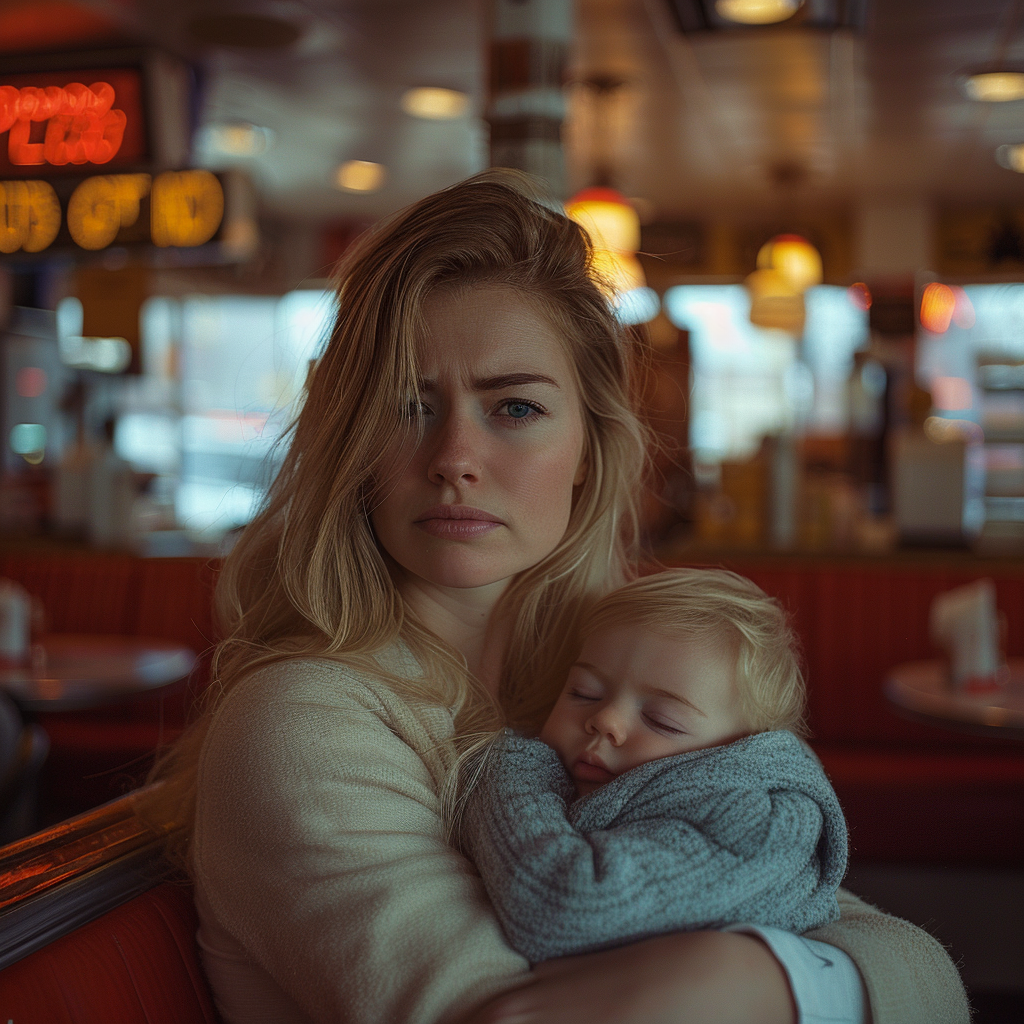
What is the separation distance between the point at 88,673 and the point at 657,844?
274 centimetres

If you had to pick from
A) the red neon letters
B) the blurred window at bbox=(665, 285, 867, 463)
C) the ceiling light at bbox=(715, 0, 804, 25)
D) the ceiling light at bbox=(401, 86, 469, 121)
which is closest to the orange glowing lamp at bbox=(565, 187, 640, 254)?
the ceiling light at bbox=(401, 86, 469, 121)

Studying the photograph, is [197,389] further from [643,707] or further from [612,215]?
[643,707]

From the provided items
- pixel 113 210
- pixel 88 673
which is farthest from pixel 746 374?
pixel 88 673

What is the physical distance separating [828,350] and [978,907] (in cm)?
670

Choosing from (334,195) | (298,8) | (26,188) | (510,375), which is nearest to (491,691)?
(510,375)

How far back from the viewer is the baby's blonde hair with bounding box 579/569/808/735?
3.74 ft

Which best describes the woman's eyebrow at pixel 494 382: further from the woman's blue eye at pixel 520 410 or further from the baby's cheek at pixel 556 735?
the baby's cheek at pixel 556 735

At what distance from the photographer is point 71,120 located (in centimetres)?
413

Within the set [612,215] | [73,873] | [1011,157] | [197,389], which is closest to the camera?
[73,873]

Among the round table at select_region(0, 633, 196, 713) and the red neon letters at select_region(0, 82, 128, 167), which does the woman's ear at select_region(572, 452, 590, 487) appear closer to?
the round table at select_region(0, 633, 196, 713)

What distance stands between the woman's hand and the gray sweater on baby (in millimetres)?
38

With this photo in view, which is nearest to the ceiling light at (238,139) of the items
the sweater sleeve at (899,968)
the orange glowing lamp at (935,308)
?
the orange glowing lamp at (935,308)

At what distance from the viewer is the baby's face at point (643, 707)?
3.59 ft

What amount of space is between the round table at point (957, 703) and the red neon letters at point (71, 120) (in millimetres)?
3355
